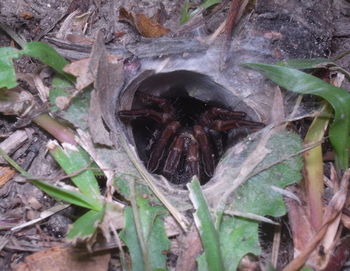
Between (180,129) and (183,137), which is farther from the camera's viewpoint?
(180,129)

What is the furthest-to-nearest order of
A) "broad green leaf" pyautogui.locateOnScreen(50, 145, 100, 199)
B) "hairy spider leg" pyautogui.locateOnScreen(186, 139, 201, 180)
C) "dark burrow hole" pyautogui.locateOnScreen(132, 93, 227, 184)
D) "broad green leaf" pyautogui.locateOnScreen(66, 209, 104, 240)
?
"dark burrow hole" pyautogui.locateOnScreen(132, 93, 227, 184) < "hairy spider leg" pyautogui.locateOnScreen(186, 139, 201, 180) < "broad green leaf" pyautogui.locateOnScreen(50, 145, 100, 199) < "broad green leaf" pyautogui.locateOnScreen(66, 209, 104, 240)

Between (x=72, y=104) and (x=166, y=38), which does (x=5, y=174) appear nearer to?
(x=72, y=104)

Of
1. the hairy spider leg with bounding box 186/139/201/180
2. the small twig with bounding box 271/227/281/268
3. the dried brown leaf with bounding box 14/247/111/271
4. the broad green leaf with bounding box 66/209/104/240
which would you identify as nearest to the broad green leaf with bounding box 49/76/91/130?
the broad green leaf with bounding box 66/209/104/240

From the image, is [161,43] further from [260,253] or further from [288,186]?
[260,253]

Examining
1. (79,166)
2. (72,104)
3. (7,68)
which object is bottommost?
(79,166)

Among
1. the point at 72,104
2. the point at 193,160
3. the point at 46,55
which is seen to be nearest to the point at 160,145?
the point at 193,160

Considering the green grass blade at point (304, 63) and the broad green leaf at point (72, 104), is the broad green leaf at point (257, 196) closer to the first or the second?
the green grass blade at point (304, 63)

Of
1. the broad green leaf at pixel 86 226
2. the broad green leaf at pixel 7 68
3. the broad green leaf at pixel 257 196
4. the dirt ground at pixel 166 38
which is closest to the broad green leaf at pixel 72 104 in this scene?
the dirt ground at pixel 166 38

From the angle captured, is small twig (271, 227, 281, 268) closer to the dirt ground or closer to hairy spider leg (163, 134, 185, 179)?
the dirt ground
